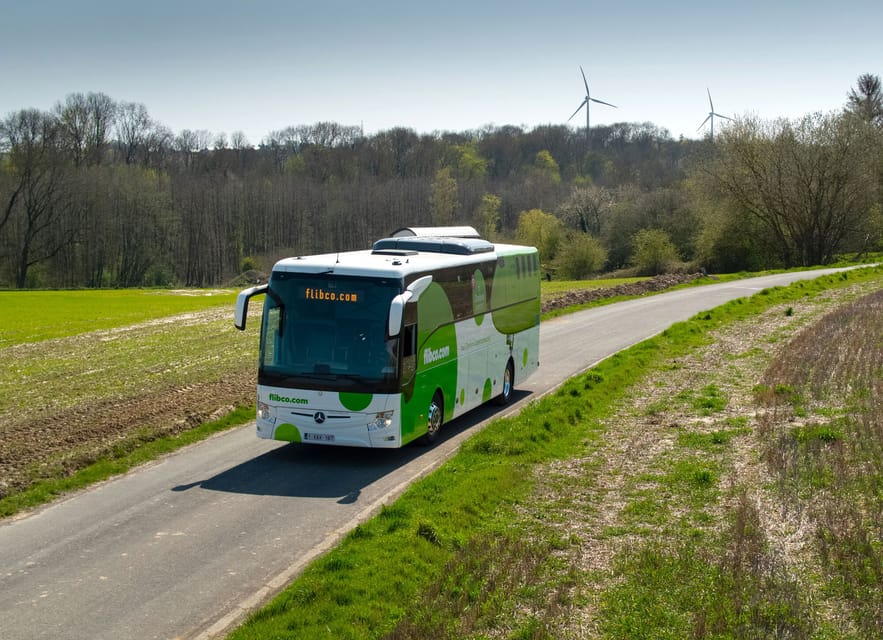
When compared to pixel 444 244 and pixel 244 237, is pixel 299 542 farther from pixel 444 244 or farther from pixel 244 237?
pixel 244 237

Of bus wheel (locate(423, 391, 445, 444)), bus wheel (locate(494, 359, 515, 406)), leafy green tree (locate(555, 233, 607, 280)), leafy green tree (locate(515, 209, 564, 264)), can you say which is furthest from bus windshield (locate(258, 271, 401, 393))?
leafy green tree (locate(515, 209, 564, 264))

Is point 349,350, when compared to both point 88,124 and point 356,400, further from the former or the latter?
point 88,124

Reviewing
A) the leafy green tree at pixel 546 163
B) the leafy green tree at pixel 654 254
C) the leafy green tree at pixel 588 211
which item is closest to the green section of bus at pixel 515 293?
the leafy green tree at pixel 654 254

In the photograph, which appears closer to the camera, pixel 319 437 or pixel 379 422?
pixel 379 422

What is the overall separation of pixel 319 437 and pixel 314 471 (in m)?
0.57

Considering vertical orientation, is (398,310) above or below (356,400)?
above

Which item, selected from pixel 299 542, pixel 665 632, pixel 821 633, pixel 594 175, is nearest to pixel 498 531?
pixel 299 542

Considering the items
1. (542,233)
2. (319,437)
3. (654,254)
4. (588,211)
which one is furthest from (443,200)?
(319,437)

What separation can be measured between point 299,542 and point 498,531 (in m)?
2.59

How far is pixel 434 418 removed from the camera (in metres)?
18.1

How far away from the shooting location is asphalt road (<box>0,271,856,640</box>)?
33.2ft

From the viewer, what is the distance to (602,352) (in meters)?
29.4

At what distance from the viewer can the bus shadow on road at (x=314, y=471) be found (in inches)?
593

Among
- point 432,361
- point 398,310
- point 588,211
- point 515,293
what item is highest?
point 588,211
